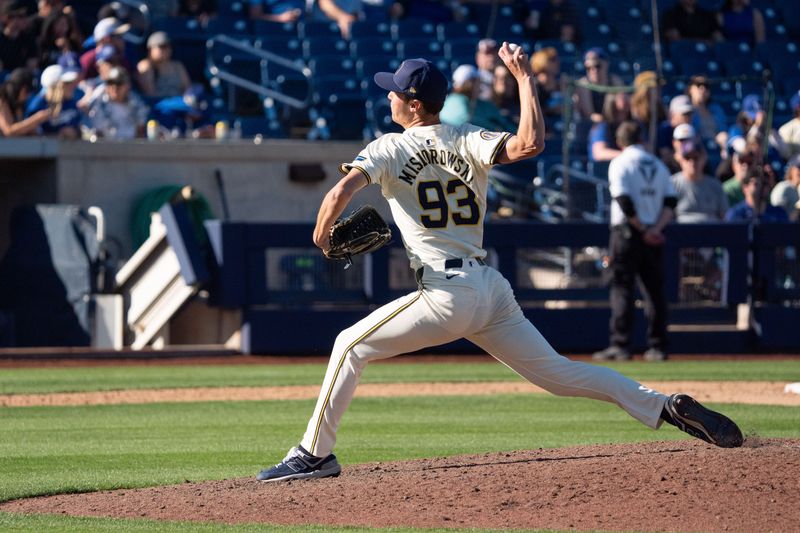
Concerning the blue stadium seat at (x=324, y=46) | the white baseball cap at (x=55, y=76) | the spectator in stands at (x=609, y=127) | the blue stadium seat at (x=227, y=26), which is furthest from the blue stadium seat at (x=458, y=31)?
the white baseball cap at (x=55, y=76)

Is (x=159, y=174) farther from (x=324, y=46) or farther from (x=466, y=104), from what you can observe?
(x=466, y=104)

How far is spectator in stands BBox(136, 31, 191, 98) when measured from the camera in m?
17.5

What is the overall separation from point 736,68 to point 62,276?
11052mm

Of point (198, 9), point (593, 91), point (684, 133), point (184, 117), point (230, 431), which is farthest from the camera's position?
point (198, 9)

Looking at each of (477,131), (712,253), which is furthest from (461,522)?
(712,253)

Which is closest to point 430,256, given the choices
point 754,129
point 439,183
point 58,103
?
point 439,183

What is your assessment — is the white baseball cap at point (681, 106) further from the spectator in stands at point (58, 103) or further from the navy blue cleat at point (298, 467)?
the navy blue cleat at point (298, 467)

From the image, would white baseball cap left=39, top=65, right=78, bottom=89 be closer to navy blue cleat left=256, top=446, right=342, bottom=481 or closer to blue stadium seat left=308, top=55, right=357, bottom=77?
blue stadium seat left=308, top=55, right=357, bottom=77

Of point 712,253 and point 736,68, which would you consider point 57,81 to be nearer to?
point 712,253

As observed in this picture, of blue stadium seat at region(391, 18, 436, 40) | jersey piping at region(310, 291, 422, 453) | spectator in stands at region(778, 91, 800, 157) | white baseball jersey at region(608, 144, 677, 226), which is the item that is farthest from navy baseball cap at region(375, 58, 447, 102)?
blue stadium seat at region(391, 18, 436, 40)

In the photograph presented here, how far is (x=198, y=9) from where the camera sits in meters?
19.8

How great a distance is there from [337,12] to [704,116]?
5.54 meters

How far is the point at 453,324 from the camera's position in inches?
246

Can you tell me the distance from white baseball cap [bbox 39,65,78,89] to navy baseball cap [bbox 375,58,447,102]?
10.3 m
